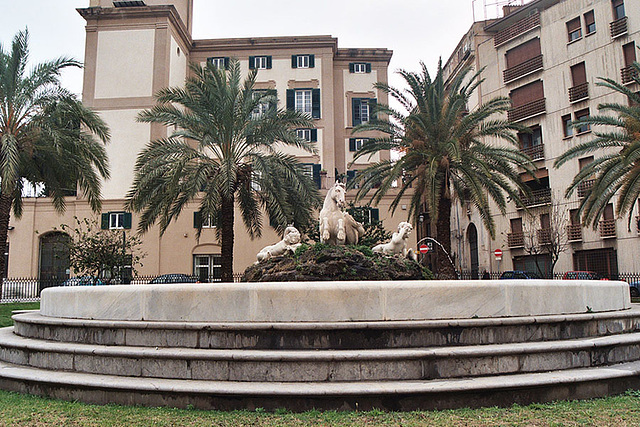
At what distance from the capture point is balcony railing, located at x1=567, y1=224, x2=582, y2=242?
31875 millimetres

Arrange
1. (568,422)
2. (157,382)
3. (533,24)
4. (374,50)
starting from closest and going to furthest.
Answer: (568,422)
(157,382)
(533,24)
(374,50)


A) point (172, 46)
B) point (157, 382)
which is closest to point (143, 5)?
point (172, 46)

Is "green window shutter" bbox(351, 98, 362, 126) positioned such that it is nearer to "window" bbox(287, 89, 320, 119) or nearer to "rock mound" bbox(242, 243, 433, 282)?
"window" bbox(287, 89, 320, 119)

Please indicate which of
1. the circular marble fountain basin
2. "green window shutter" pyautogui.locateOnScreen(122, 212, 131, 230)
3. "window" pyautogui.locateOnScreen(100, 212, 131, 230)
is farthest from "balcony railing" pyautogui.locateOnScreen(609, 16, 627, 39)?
"window" pyautogui.locateOnScreen(100, 212, 131, 230)

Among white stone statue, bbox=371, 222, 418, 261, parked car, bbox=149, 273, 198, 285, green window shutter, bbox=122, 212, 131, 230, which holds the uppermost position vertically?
green window shutter, bbox=122, 212, 131, 230

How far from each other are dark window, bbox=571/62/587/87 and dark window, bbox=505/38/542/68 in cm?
307

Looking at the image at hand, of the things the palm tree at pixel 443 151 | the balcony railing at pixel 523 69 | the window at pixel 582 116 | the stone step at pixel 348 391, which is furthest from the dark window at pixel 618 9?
the stone step at pixel 348 391

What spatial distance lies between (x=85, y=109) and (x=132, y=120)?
738 inches

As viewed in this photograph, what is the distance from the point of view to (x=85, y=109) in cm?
1923

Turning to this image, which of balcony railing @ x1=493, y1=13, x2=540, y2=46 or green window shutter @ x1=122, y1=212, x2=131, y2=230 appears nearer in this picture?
green window shutter @ x1=122, y1=212, x2=131, y2=230

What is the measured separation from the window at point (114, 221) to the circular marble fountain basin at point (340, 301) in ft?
99.3

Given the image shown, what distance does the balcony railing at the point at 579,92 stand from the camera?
32.4 m

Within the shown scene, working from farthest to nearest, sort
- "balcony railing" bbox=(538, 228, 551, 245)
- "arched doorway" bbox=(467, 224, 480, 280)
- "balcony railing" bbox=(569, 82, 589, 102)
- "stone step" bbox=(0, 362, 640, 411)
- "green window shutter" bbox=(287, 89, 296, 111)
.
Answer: "green window shutter" bbox=(287, 89, 296, 111)
"arched doorway" bbox=(467, 224, 480, 280)
"balcony railing" bbox=(538, 228, 551, 245)
"balcony railing" bbox=(569, 82, 589, 102)
"stone step" bbox=(0, 362, 640, 411)

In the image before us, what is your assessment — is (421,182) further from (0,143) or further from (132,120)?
(132,120)
